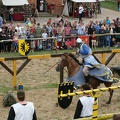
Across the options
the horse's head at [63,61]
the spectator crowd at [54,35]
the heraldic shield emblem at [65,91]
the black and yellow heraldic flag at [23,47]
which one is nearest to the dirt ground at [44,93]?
the heraldic shield emblem at [65,91]

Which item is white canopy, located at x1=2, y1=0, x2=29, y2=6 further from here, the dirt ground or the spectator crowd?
the dirt ground

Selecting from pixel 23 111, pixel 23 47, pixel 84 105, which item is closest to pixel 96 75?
pixel 84 105

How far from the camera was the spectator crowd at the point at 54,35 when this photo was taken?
2228 cm

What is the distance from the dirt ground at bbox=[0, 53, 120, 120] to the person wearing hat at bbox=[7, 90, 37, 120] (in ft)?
13.2

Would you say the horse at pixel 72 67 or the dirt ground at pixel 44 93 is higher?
the horse at pixel 72 67

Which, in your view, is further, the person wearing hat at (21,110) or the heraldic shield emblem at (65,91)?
the heraldic shield emblem at (65,91)

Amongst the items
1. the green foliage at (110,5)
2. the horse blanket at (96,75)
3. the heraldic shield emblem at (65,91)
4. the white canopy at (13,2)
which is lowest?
the heraldic shield emblem at (65,91)

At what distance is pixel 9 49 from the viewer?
2236 centimetres

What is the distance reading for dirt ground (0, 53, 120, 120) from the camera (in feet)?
44.2

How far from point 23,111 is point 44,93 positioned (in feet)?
22.3

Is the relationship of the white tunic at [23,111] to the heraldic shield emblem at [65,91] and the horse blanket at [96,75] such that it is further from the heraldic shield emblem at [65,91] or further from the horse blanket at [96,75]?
the horse blanket at [96,75]

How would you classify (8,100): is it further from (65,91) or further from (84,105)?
(84,105)

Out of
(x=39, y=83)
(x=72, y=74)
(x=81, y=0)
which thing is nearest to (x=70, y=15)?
(x=81, y=0)

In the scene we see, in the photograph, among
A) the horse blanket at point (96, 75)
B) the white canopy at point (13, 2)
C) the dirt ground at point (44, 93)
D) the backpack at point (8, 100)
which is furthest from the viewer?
the white canopy at point (13, 2)
